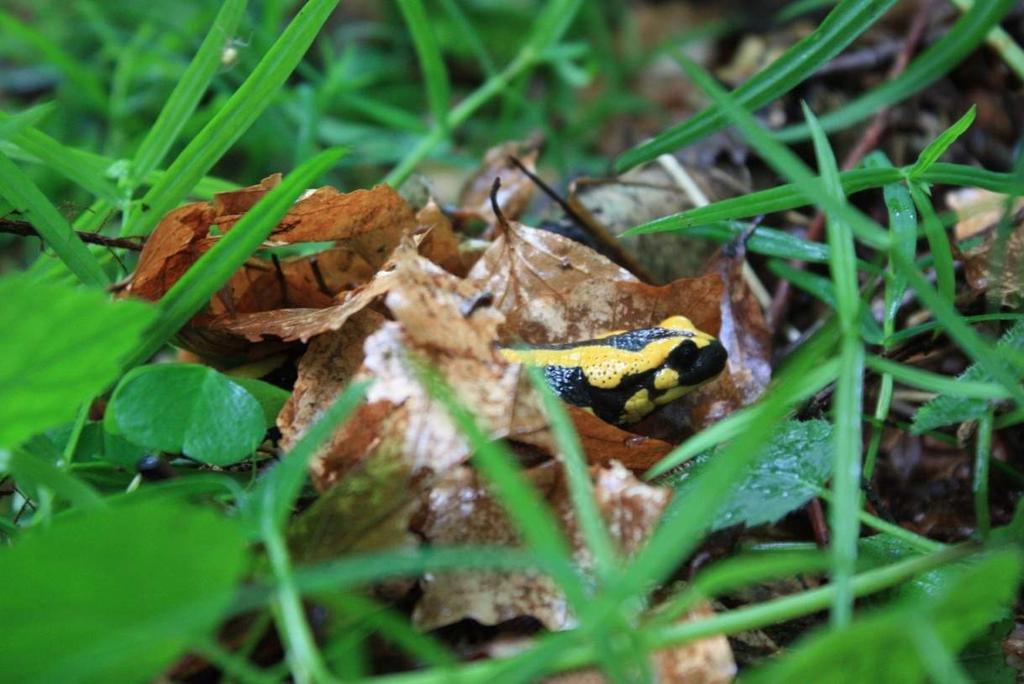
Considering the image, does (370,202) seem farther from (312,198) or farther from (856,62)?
(856,62)

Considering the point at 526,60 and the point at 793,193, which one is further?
the point at 526,60

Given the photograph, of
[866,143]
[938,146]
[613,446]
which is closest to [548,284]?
[613,446]

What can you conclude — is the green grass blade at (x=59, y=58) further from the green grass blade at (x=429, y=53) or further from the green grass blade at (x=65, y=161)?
the green grass blade at (x=429, y=53)

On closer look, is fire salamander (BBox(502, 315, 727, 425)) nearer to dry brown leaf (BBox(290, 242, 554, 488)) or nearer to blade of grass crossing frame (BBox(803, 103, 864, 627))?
dry brown leaf (BBox(290, 242, 554, 488))

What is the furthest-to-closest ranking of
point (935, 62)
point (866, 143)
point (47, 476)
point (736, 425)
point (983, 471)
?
point (866, 143), point (935, 62), point (983, 471), point (736, 425), point (47, 476)

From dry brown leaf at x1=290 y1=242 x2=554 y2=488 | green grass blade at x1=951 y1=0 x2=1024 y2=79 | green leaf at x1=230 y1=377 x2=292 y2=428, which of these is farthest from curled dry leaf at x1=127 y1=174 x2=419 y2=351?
green grass blade at x1=951 y1=0 x2=1024 y2=79

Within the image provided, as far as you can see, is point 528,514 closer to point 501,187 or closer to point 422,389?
point 422,389

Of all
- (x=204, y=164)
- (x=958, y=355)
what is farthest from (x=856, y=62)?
(x=204, y=164)
